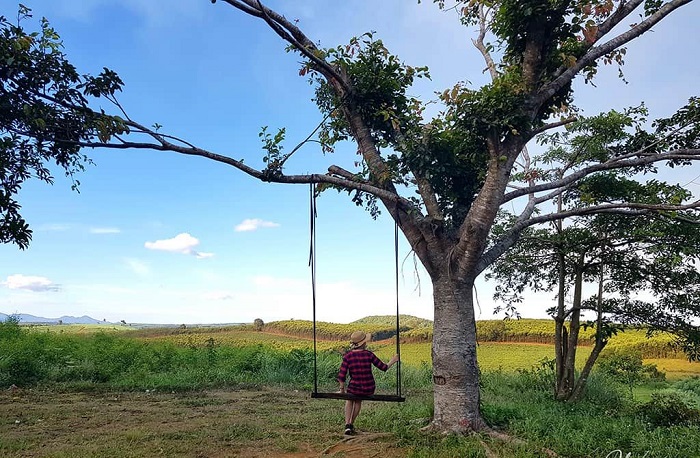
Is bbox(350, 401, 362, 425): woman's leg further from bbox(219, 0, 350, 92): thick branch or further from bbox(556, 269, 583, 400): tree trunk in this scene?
bbox(556, 269, 583, 400): tree trunk

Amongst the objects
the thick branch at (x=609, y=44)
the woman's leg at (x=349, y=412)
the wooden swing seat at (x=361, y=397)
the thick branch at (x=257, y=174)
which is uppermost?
the thick branch at (x=609, y=44)

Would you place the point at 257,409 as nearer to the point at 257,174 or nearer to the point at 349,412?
the point at 349,412

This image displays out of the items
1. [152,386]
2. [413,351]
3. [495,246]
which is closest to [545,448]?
[495,246]

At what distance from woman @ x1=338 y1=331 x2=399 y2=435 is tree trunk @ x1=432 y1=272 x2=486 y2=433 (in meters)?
0.71

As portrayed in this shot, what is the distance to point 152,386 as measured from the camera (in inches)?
491

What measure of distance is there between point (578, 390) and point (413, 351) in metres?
9.37

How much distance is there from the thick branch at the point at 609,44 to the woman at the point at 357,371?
14.1ft

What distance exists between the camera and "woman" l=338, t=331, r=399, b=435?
6.94 m

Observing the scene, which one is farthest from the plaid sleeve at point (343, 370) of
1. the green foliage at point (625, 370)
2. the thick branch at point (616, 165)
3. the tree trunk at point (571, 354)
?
the green foliage at point (625, 370)

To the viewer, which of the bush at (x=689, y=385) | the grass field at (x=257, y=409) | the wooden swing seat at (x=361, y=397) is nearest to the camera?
the wooden swing seat at (x=361, y=397)

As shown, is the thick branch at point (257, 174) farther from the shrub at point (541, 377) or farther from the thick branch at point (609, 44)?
the shrub at point (541, 377)

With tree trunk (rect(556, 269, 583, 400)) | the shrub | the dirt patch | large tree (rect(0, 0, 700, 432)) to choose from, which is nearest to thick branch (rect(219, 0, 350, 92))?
large tree (rect(0, 0, 700, 432))

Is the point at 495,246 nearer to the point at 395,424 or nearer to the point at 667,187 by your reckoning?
the point at 395,424

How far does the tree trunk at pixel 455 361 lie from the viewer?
7047mm
